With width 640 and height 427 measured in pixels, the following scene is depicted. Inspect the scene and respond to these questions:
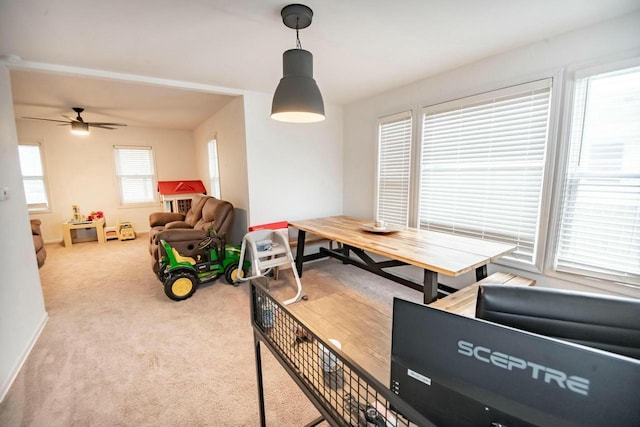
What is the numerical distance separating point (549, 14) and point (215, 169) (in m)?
5.08

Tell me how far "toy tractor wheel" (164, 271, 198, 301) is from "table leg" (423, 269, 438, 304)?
250 centimetres

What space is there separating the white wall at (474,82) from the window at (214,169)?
2482 millimetres

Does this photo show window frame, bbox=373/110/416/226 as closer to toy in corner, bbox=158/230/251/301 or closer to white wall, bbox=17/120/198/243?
toy in corner, bbox=158/230/251/301

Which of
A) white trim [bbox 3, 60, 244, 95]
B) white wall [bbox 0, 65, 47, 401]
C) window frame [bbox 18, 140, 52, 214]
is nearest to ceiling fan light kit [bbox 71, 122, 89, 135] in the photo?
window frame [bbox 18, 140, 52, 214]

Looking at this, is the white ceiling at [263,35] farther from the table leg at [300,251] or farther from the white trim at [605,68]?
the table leg at [300,251]

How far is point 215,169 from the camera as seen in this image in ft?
17.4

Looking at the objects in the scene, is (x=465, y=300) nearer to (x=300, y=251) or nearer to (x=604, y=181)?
(x=604, y=181)

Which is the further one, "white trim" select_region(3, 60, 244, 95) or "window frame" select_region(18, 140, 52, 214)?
"window frame" select_region(18, 140, 52, 214)

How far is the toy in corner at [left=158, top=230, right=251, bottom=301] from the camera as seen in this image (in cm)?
299

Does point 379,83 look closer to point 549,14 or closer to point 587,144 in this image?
point 549,14

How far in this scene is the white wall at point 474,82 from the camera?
192cm

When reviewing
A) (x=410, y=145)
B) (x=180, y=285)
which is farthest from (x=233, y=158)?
(x=410, y=145)

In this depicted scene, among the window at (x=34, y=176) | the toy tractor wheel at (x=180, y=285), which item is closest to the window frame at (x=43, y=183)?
the window at (x=34, y=176)

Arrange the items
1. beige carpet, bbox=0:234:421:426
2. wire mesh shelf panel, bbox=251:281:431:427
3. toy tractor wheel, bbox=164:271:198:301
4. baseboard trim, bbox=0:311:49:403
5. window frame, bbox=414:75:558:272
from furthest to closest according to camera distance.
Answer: toy tractor wheel, bbox=164:271:198:301 < window frame, bbox=414:75:558:272 < baseboard trim, bbox=0:311:49:403 < beige carpet, bbox=0:234:421:426 < wire mesh shelf panel, bbox=251:281:431:427
